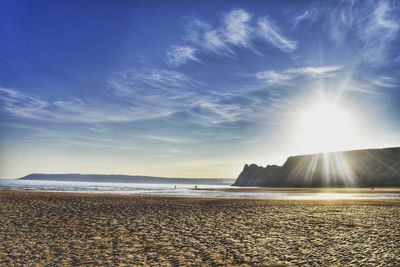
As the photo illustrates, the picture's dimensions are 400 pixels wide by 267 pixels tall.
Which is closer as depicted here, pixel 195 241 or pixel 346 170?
pixel 195 241

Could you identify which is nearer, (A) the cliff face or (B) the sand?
(B) the sand

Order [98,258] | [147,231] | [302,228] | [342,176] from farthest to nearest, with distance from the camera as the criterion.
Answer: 1. [342,176]
2. [302,228]
3. [147,231]
4. [98,258]

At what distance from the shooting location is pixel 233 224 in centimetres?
2017

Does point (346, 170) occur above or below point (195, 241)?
above

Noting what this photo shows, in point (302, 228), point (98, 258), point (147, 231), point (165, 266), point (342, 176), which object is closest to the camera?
point (165, 266)

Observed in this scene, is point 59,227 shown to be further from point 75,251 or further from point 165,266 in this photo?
point 165,266

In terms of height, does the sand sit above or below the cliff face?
below

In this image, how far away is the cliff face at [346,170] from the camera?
471ft

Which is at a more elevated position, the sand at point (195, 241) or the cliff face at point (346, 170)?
the cliff face at point (346, 170)

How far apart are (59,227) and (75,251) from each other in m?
6.31

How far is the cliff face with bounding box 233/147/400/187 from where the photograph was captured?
14362cm

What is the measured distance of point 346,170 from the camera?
16038 centimetres

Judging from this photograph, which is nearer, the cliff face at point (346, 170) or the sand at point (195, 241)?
the sand at point (195, 241)

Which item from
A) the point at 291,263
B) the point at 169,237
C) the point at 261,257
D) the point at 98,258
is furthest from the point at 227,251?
the point at 98,258
